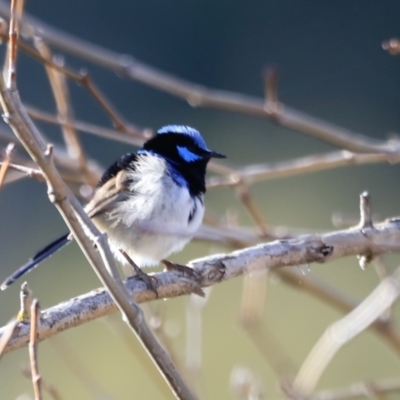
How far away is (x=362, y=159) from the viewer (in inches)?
124

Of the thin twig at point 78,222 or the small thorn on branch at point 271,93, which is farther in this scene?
the small thorn on branch at point 271,93

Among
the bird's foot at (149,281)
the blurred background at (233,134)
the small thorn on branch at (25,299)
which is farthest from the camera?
the blurred background at (233,134)

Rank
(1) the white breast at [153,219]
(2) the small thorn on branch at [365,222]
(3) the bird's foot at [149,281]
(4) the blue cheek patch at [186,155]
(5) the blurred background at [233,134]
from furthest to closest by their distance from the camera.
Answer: (5) the blurred background at [233,134]
(4) the blue cheek patch at [186,155]
(1) the white breast at [153,219]
(2) the small thorn on branch at [365,222]
(3) the bird's foot at [149,281]

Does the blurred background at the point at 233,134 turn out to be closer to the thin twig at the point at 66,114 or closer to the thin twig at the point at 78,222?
the thin twig at the point at 66,114

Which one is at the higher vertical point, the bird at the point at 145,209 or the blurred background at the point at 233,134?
the blurred background at the point at 233,134

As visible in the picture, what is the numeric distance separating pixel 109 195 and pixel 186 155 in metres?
0.42

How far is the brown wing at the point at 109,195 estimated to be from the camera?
3.33 m

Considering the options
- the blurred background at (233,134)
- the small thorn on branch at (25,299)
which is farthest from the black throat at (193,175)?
the blurred background at (233,134)

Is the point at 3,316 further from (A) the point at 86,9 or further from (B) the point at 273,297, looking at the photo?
(A) the point at 86,9

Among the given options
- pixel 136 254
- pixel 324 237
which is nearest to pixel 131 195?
pixel 136 254

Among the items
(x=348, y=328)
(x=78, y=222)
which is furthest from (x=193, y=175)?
(x=78, y=222)

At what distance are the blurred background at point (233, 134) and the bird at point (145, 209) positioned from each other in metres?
4.78

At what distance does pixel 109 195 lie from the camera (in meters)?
3.37

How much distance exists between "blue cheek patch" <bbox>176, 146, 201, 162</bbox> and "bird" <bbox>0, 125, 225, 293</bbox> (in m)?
0.07
